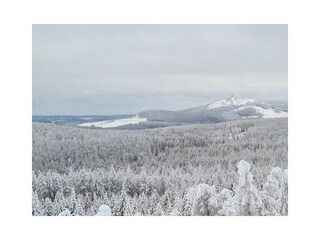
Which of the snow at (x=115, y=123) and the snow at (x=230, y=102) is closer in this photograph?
the snow at (x=230, y=102)

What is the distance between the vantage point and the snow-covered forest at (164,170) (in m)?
7.36

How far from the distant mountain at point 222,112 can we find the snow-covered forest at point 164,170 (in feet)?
0.37

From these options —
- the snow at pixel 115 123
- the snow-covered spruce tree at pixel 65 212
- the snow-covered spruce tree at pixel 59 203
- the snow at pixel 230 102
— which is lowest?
the snow-covered spruce tree at pixel 65 212

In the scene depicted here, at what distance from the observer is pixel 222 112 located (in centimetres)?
747

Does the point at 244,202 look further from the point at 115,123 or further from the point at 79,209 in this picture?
the point at 79,209

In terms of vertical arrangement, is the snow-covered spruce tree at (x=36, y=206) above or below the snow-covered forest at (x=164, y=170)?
below

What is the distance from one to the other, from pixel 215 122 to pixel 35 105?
7.67 feet

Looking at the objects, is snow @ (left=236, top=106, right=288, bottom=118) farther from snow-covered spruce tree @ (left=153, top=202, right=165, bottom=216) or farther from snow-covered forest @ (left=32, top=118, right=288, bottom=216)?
snow-covered spruce tree @ (left=153, top=202, right=165, bottom=216)

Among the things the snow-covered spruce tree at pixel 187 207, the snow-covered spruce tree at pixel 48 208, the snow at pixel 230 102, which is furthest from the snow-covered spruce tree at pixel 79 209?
the snow at pixel 230 102

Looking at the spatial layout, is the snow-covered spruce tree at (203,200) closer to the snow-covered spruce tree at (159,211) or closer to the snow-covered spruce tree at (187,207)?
the snow-covered spruce tree at (187,207)
